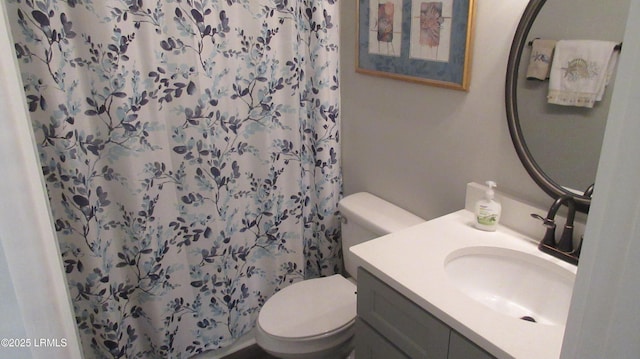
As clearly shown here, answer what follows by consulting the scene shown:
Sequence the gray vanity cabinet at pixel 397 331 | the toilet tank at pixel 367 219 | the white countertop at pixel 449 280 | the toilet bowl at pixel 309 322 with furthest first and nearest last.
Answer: the toilet tank at pixel 367 219 → the toilet bowl at pixel 309 322 → the gray vanity cabinet at pixel 397 331 → the white countertop at pixel 449 280

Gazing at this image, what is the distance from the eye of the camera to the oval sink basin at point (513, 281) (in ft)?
3.83

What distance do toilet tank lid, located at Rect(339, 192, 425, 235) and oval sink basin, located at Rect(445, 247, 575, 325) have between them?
39 cm

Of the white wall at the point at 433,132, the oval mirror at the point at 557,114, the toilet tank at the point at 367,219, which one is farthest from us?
the toilet tank at the point at 367,219

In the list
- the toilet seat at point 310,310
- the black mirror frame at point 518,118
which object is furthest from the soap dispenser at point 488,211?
the toilet seat at point 310,310

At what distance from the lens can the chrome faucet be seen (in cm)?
118

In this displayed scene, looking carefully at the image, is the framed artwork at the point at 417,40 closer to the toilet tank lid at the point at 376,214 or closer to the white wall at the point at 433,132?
the white wall at the point at 433,132

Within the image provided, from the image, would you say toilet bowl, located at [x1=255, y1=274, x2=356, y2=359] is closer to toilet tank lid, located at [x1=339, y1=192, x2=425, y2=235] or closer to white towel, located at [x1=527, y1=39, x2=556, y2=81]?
toilet tank lid, located at [x1=339, y1=192, x2=425, y2=235]

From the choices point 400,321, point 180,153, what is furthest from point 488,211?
point 180,153

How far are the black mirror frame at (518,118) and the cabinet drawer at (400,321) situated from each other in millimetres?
550

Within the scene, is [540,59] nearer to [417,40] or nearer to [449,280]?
[417,40]

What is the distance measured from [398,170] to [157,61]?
1.04 metres

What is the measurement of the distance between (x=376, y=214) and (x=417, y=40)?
2.31 feet

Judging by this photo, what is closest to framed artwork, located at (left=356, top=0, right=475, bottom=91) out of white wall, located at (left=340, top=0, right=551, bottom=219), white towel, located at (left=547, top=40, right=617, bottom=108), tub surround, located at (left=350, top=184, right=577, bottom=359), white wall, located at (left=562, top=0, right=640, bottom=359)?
white wall, located at (left=340, top=0, right=551, bottom=219)

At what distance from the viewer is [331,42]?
188 centimetres
